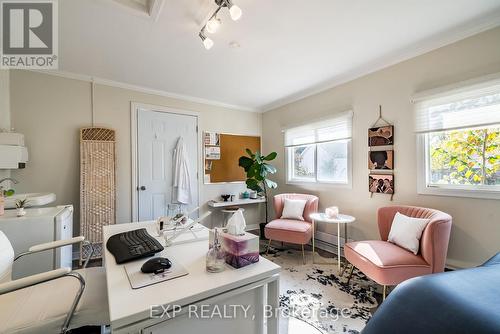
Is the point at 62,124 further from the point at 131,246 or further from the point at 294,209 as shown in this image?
the point at 294,209

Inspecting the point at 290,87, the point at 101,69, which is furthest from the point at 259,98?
the point at 101,69

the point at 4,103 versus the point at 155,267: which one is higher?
the point at 4,103

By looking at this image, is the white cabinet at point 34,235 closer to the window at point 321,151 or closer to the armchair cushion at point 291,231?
the armchair cushion at point 291,231

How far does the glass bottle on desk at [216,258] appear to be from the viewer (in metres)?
1.03

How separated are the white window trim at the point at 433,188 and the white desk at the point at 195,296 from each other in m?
2.17

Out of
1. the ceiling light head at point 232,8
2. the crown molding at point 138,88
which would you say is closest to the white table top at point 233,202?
the crown molding at point 138,88

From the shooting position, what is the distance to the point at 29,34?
201cm

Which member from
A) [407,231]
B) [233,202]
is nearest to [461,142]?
[407,231]

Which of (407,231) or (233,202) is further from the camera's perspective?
(233,202)

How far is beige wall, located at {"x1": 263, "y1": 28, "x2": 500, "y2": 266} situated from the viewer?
6.30 ft

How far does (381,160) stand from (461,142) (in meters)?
0.72

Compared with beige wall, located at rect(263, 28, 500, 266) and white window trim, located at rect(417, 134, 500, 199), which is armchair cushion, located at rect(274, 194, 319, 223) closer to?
beige wall, located at rect(263, 28, 500, 266)

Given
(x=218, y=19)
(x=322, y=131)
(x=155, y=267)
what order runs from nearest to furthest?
(x=155, y=267) → (x=218, y=19) → (x=322, y=131)

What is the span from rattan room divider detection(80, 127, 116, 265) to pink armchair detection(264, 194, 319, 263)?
229cm
